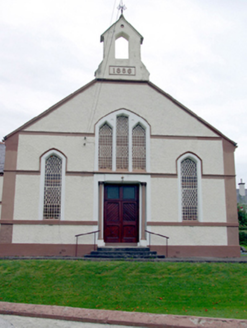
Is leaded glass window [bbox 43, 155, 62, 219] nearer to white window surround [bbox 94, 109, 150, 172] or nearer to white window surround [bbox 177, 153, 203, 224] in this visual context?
white window surround [bbox 94, 109, 150, 172]

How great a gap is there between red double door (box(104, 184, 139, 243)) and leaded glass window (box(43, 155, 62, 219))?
6.86 ft

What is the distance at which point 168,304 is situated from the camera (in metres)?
8.39

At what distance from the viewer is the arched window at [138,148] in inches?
606

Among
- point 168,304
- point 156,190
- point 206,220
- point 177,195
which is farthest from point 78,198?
point 168,304

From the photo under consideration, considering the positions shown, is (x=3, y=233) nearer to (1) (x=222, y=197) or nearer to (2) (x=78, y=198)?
(2) (x=78, y=198)

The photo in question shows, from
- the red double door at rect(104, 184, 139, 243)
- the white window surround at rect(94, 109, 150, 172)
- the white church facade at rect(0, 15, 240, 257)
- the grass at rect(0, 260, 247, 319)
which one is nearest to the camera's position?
the grass at rect(0, 260, 247, 319)

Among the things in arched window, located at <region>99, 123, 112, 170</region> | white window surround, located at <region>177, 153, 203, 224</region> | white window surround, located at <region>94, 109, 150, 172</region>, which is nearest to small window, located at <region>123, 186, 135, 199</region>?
white window surround, located at <region>94, 109, 150, 172</region>

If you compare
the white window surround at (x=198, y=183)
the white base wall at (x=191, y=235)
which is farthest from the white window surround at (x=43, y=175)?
the white window surround at (x=198, y=183)

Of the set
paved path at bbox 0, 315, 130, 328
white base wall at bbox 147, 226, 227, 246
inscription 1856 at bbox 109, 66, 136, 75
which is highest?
inscription 1856 at bbox 109, 66, 136, 75

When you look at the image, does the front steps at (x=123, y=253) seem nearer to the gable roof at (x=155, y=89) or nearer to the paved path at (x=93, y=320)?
the gable roof at (x=155, y=89)

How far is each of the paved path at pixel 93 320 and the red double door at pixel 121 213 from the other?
7.78 meters

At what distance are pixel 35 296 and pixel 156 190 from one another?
7.54 m

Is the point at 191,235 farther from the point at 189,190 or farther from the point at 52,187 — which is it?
the point at 52,187

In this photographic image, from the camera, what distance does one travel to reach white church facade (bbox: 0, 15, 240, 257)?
14.5 metres
